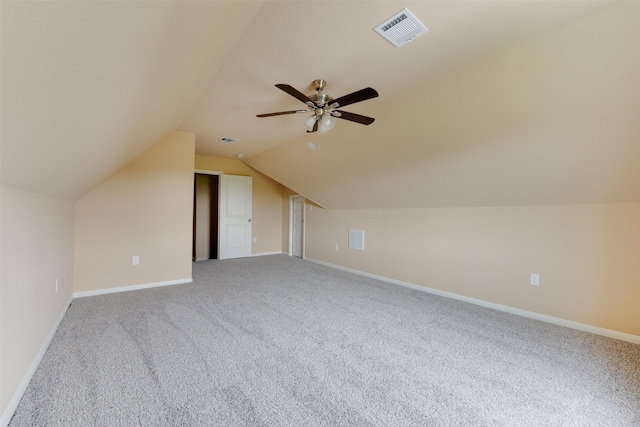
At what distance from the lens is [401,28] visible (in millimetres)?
1695

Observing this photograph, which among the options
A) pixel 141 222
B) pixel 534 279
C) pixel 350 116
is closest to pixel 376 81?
pixel 350 116

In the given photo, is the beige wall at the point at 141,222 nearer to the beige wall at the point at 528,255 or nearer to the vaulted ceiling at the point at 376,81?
the vaulted ceiling at the point at 376,81

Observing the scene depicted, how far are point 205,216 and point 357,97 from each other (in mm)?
5500

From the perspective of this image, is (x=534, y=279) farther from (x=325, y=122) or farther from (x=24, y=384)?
(x=24, y=384)

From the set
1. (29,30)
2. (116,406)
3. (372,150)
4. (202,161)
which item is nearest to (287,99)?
(372,150)

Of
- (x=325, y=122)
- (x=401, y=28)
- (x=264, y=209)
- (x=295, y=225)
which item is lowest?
(x=295, y=225)

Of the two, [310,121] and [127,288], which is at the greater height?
[310,121]

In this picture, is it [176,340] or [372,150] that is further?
[372,150]

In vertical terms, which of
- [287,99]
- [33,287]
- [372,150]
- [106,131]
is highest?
[287,99]

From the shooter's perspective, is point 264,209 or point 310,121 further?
point 264,209

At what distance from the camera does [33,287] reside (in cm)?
183

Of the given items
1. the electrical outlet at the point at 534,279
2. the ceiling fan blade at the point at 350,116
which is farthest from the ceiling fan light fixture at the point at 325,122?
the electrical outlet at the point at 534,279

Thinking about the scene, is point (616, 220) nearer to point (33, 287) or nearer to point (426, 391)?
point (426, 391)

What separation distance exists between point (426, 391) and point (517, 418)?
0.47 metres
